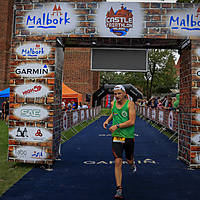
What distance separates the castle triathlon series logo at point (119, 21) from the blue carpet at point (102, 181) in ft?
10.9

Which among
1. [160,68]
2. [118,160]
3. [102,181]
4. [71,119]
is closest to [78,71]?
[160,68]

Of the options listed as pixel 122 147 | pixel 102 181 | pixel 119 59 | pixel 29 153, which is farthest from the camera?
pixel 119 59

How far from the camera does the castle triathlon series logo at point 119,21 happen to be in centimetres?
508

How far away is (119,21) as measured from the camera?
5.09 meters

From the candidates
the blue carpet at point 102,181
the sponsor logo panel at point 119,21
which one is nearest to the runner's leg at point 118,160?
the blue carpet at point 102,181

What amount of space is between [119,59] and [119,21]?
944 millimetres

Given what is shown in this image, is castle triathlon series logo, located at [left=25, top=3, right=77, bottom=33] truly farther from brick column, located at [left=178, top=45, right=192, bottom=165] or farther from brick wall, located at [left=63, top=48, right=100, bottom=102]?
brick wall, located at [left=63, top=48, right=100, bottom=102]

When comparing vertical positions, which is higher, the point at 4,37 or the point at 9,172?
the point at 4,37

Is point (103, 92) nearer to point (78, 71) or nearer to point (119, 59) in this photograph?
point (78, 71)

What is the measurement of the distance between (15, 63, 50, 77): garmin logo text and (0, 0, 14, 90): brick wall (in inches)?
755

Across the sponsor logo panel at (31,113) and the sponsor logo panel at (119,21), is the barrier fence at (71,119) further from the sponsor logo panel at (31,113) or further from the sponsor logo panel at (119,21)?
the sponsor logo panel at (119,21)

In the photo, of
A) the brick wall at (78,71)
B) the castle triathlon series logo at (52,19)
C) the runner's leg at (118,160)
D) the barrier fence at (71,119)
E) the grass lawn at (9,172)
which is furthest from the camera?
the brick wall at (78,71)

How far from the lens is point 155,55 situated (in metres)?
29.7

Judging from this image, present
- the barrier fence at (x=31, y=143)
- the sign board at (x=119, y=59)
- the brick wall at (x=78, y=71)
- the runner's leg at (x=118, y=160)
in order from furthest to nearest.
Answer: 1. the brick wall at (x=78, y=71)
2. the sign board at (x=119, y=59)
3. the barrier fence at (x=31, y=143)
4. the runner's leg at (x=118, y=160)
